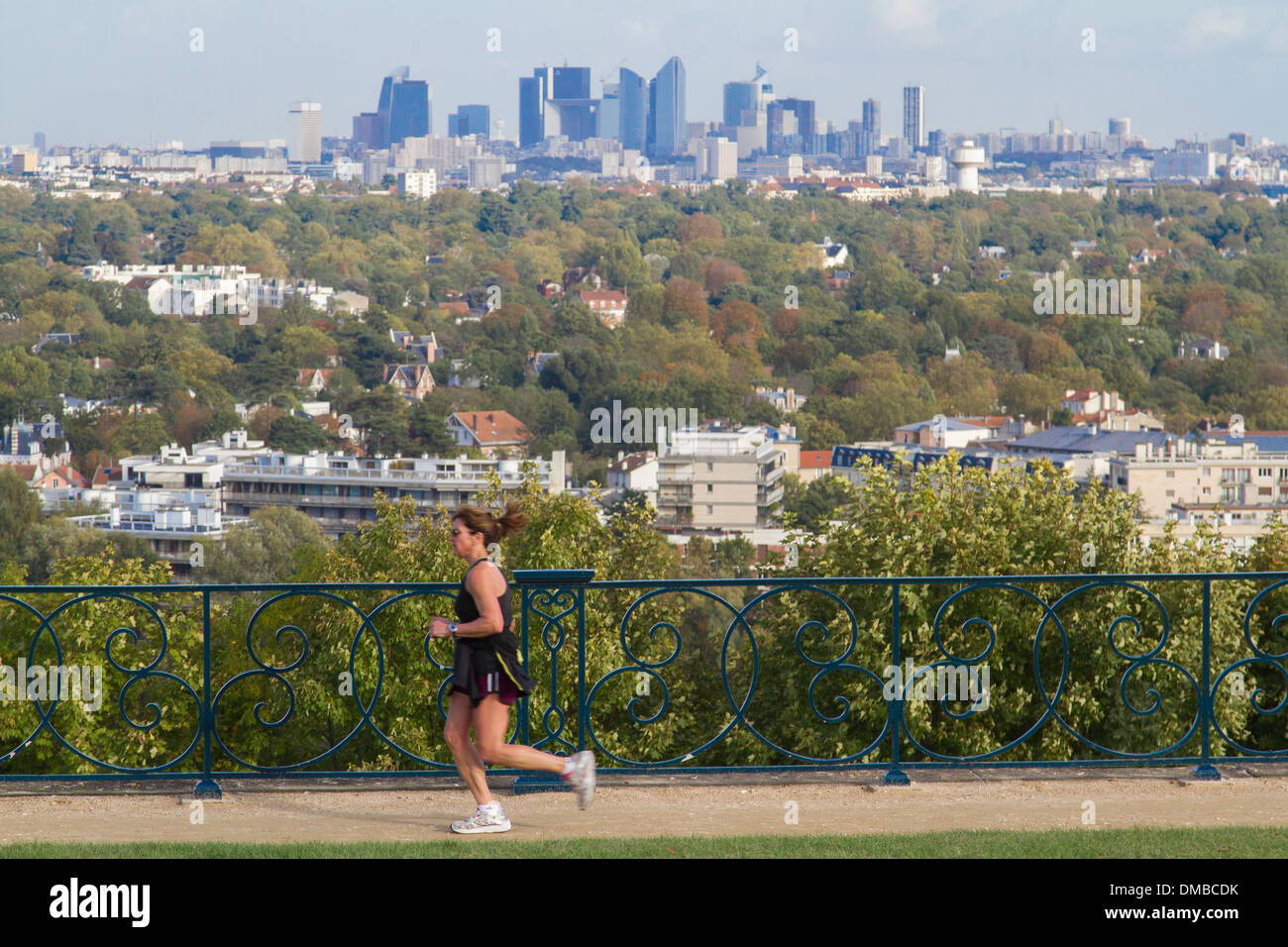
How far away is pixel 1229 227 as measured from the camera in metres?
124

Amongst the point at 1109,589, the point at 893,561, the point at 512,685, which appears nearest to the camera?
the point at 512,685

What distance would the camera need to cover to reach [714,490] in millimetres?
46500

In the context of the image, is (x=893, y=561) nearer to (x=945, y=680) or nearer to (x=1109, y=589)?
(x=945, y=680)

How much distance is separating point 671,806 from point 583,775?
351 mm

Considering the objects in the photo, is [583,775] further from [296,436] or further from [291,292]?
[291,292]

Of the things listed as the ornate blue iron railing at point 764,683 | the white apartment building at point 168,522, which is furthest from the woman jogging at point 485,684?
the white apartment building at point 168,522

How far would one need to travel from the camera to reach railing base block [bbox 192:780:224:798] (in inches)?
188

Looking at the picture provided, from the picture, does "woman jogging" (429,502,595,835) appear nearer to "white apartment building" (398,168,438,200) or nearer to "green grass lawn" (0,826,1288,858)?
"green grass lawn" (0,826,1288,858)

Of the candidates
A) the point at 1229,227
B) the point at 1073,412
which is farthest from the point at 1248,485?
the point at 1229,227

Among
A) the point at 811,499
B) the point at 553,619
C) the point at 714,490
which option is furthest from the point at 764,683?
the point at 714,490

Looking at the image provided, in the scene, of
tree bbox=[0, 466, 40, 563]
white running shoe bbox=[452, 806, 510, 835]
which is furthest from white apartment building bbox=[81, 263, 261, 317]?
white running shoe bbox=[452, 806, 510, 835]

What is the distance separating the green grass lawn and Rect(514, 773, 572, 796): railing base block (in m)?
0.47

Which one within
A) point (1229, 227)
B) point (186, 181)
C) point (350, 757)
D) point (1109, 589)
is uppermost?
point (186, 181)
